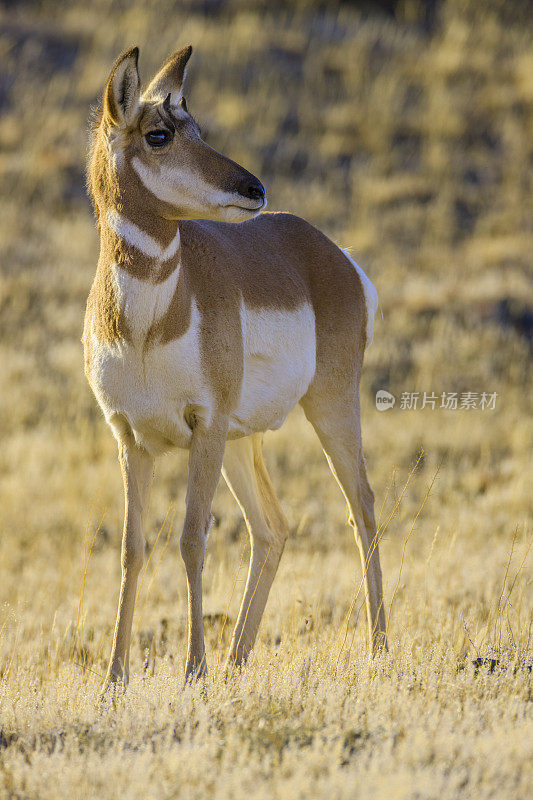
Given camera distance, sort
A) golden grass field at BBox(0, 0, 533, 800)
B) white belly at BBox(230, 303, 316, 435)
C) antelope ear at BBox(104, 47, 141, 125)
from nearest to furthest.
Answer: golden grass field at BBox(0, 0, 533, 800)
antelope ear at BBox(104, 47, 141, 125)
white belly at BBox(230, 303, 316, 435)

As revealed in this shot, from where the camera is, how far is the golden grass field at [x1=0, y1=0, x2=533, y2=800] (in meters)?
3.62

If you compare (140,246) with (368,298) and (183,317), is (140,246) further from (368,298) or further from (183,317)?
(368,298)

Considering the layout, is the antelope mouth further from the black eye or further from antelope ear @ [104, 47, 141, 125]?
antelope ear @ [104, 47, 141, 125]

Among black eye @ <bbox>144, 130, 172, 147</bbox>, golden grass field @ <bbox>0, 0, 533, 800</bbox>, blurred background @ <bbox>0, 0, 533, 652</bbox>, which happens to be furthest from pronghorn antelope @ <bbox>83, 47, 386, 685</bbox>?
blurred background @ <bbox>0, 0, 533, 652</bbox>

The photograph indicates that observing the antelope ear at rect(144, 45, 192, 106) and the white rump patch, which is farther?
the white rump patch

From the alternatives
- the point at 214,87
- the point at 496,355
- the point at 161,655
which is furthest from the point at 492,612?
the point at 214,87

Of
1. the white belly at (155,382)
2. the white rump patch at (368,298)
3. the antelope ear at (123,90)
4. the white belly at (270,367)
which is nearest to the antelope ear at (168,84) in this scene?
the antelope ear at (123,90)

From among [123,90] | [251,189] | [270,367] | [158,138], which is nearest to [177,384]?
[270,367]

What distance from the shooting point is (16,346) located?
1406cm

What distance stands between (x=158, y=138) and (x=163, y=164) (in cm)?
11

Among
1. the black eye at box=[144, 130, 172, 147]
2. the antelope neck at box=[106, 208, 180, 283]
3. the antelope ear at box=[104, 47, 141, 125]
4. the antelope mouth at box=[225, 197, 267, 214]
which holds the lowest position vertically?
the antelope neck at box=[106, 208, 180, 283]

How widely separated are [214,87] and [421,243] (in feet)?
27.5

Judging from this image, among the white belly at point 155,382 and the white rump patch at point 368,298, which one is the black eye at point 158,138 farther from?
the white rump patch at point 368,298

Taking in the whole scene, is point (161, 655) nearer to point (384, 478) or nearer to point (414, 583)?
point (414, 583)
